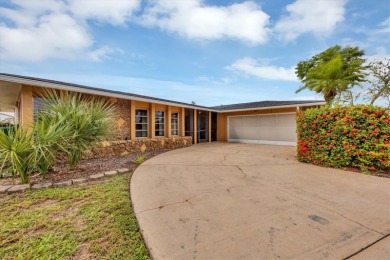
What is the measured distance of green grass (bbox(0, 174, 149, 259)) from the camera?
1898mm

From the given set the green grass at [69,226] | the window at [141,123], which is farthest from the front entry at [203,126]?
the green grass at [69,226]

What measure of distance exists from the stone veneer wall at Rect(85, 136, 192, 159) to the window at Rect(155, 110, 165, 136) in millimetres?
699

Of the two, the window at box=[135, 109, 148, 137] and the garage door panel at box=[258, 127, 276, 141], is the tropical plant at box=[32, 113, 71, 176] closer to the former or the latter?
the window at box=[135, 109, 148, 137]

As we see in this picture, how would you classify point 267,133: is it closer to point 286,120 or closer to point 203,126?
point 286,120

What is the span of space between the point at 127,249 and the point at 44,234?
1.14 m

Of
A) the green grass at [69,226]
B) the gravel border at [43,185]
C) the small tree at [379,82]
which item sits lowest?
the green grass at [69,226]

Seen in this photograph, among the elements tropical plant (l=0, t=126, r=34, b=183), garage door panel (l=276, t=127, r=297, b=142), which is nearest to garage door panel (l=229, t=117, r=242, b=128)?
garage door panel (l=276, t=127, r=297, b=142)

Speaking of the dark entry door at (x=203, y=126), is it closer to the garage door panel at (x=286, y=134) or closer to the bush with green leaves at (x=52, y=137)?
the garage door panel at (x=286, y=134)

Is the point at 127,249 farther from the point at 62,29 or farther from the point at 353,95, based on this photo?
the point at 353,95

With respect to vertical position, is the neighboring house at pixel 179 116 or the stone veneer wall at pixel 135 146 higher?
the neighboring house at pixel 179 116

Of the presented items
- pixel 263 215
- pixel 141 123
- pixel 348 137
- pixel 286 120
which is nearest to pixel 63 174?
pixel 263 215

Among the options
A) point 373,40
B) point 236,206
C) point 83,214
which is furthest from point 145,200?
point 373,40

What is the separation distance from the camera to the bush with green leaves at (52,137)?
3809mm

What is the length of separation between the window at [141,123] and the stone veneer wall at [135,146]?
67 cm
